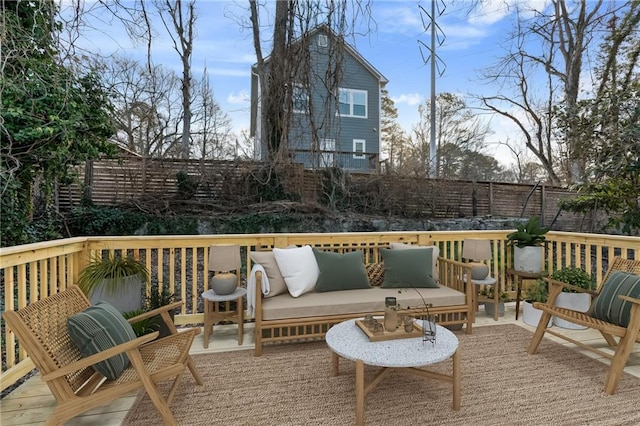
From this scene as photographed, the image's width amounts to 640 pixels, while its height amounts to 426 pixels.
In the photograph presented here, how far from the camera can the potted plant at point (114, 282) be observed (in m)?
2.90

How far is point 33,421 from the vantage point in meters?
1.96

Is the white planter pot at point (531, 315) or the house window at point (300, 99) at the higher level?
the house window at point (300, 99)

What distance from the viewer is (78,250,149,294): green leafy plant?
2910 mm

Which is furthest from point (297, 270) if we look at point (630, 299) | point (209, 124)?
point (209, 124)

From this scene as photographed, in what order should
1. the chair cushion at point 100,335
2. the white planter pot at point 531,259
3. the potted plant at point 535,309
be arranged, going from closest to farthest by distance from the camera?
the chair cushion at point 100,335, the potted plant at point 535,309, the white planter pot at point 531,259

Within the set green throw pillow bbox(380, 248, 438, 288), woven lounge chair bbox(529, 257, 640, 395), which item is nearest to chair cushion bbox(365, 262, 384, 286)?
green throw pillow bbox(380, 248, 438, 288)

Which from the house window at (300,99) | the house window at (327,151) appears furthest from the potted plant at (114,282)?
the house window at (327,151)

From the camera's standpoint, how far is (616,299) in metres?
2.58

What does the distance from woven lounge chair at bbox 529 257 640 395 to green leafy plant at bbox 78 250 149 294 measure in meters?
3.72

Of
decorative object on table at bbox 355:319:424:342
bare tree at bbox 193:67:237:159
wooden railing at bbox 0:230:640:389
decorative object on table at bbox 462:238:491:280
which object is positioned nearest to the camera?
decorative object on table at bbox 355:319:424:342

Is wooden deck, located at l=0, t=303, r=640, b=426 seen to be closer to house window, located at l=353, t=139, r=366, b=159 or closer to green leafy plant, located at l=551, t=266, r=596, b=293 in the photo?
green leafy plant, located at l=551, t=266, r=596, b=293

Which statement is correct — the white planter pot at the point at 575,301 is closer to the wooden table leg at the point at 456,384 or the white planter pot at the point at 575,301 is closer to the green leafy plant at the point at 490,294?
the green leafy plant at the point at 490,294

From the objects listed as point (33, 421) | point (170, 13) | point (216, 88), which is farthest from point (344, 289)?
point (216, 88)

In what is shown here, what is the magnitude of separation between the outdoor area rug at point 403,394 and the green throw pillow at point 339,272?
65 centimetres
